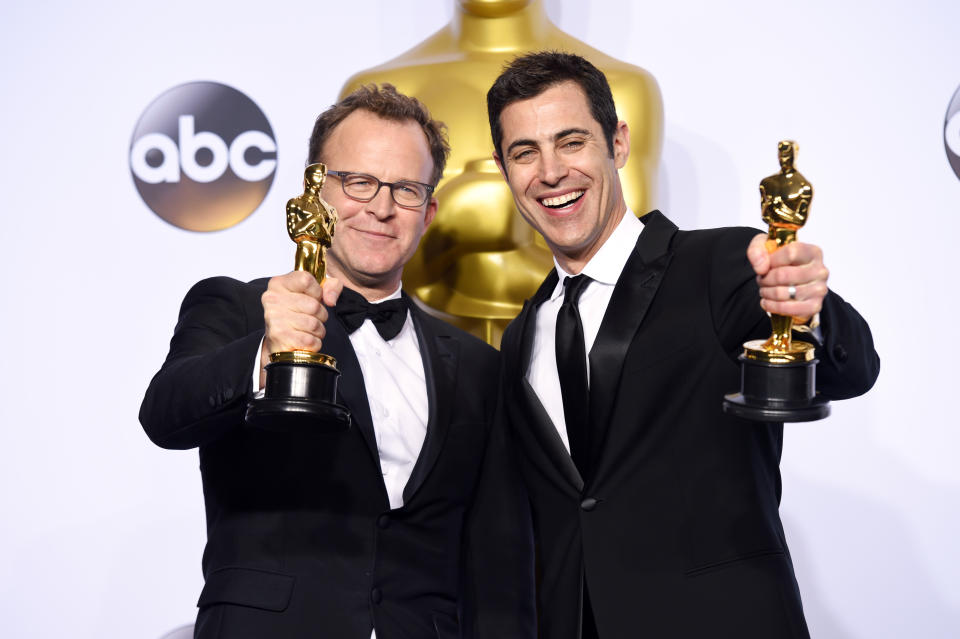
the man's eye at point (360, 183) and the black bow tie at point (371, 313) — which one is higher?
the man's eye at point (360, 183)

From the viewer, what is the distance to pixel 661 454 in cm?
162

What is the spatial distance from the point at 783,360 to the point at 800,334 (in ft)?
0.35

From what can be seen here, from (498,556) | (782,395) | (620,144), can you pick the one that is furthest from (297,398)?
(620,144)

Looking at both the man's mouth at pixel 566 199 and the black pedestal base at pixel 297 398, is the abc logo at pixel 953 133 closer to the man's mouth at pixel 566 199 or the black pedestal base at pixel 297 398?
the man's mouth at pixel 566 199

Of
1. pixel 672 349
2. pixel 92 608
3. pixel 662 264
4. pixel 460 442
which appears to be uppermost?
pixel 662 264

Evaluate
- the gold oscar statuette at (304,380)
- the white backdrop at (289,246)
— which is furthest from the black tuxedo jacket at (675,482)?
the white backdrop at (289,246)

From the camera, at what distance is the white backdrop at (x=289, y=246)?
2902 millimetres

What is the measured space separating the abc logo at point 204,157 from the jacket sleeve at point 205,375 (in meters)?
1.41

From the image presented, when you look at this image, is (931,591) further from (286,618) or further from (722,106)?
(286,618)

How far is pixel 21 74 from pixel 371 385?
2.14 m

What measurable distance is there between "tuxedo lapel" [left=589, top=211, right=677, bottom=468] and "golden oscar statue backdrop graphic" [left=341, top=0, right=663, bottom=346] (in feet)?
2.44

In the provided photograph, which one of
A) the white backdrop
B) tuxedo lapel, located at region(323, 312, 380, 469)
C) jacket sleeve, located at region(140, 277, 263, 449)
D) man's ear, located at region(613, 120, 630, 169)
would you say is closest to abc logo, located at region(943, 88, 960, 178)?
the white backdrop

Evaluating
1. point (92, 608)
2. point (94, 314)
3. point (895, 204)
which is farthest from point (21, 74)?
point (895, 204)

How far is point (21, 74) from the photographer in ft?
10.4
